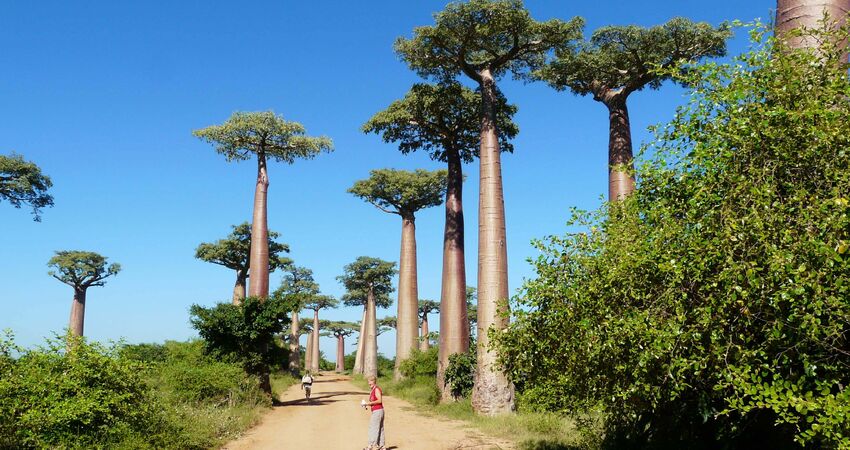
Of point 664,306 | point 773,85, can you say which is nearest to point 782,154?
point 773,85

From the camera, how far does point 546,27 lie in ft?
54.5

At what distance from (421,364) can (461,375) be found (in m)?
8.60

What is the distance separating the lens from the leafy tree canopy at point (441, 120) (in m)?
20.5

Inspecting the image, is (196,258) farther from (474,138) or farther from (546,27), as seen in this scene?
(546,27)

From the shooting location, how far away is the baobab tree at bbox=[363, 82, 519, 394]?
20391mm

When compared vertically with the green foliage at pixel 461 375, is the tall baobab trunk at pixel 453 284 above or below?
above

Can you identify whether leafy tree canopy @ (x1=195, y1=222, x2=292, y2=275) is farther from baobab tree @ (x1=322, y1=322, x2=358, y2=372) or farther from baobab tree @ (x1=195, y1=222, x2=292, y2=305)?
baobab tree @ (x1=322, y1=322, x2=358, y2=372)

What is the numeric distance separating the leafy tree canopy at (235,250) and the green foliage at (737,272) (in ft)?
98.3

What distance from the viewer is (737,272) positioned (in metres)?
4.23

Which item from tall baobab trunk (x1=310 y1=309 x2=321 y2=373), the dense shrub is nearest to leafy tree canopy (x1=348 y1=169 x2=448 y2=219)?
the dense shrub

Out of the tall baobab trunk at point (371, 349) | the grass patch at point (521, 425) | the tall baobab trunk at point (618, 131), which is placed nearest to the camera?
A: the grass patch at point (521, 425)

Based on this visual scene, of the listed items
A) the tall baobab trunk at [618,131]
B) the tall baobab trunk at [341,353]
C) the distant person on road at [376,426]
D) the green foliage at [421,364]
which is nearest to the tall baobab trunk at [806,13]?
the distant person on road at [376,426]

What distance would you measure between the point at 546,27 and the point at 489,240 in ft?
19.3

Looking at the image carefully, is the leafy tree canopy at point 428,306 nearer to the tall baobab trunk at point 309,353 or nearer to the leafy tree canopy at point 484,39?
the tall baobab trunk at point 309,353
